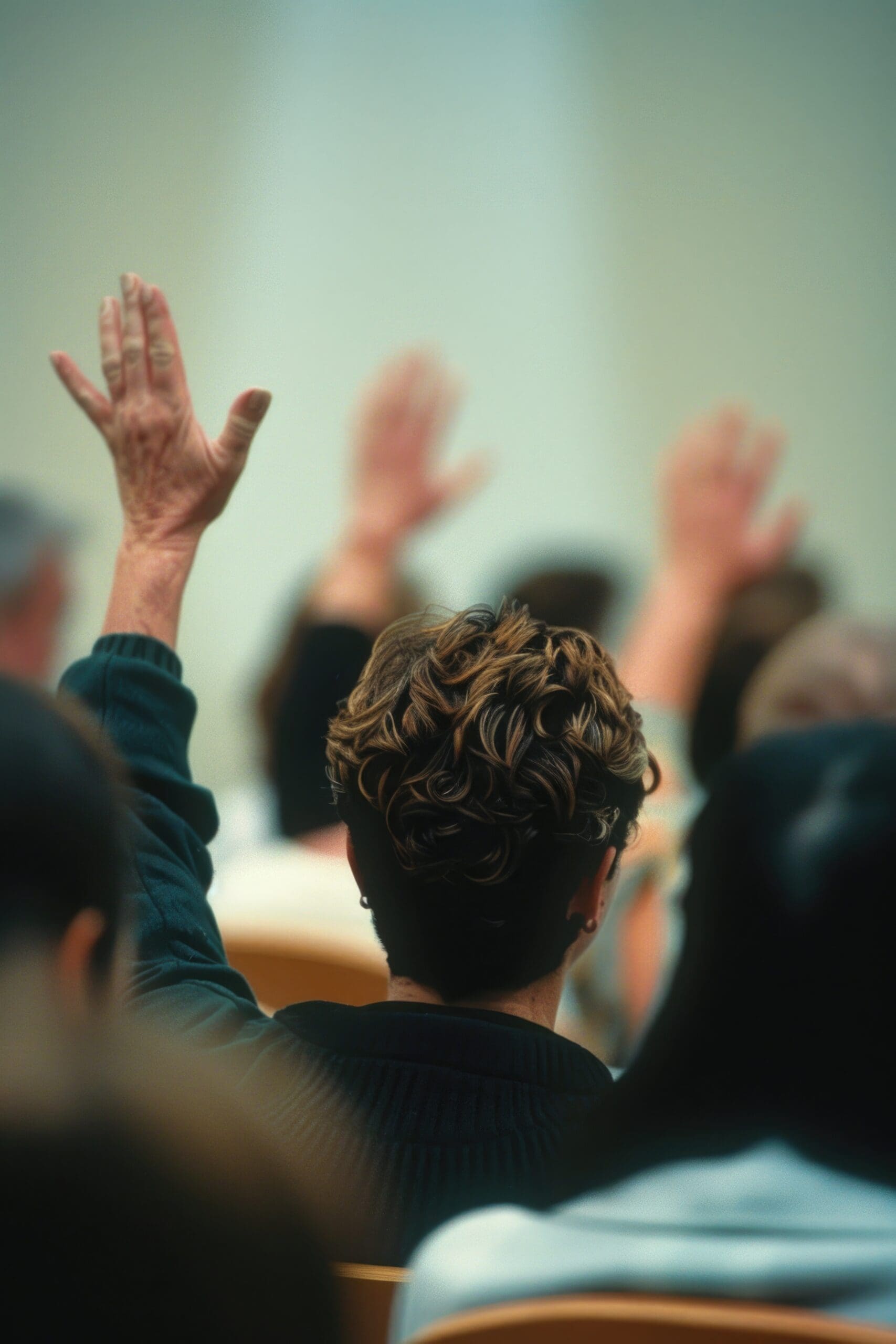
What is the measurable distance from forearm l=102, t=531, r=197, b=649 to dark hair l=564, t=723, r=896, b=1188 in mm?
767

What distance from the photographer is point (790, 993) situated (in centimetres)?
76

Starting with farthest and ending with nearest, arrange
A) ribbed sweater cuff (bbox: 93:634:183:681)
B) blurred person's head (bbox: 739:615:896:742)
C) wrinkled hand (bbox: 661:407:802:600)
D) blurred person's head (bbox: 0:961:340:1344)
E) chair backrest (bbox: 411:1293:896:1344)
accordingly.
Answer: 1. wrinkled hand (bbox: 661:407:802:600)
2. blurred person's head (bbox: 739:615:896:742)
3. ribbed sweater cuff (bbox: 93:634:183:681)
4. chair backrest (bbox: 411:1293:896:1344)
5. blurred person's head (bbox: 0:961:340:1344)

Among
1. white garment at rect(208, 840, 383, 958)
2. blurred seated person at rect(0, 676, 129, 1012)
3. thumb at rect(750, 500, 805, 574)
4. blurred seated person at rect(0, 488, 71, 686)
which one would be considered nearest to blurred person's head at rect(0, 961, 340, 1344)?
blurred seated person at rect(0, 676, 129, 1012)

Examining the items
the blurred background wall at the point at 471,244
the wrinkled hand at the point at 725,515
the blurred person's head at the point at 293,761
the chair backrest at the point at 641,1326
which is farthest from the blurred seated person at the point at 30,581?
the blurred background wall at the point at 471,244

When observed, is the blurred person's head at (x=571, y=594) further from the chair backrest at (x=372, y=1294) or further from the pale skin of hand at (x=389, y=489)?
the chair backrest at (x=372, y=1294)

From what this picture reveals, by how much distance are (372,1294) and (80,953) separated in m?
0.33

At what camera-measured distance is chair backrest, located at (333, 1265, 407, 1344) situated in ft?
2.58

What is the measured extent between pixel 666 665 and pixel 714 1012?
211 centimetres

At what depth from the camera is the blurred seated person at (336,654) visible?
1.77 meters

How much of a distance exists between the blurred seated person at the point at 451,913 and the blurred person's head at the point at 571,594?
1.35 metres

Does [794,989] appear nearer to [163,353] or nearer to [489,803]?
[489,803]

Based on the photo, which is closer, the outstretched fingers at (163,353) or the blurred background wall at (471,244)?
the outstretched fingers at (163,353)

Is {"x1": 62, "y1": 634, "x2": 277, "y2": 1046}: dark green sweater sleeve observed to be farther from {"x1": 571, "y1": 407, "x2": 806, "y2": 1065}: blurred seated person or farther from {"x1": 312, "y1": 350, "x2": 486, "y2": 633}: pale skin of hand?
{"x1": 312, "y1": 350, "x2": 486, "y2": 633}: pale skin of hand

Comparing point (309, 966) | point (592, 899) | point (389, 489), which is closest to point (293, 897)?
point (309, 966)
